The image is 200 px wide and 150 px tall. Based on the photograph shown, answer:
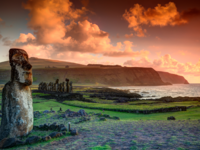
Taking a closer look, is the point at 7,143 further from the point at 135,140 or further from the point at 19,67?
the point at 135,140

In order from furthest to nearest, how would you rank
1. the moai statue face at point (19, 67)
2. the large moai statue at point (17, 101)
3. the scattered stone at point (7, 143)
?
the moai statue face at point (19, 67) < the large moai statue at point (17, 101) < the scattered stone at point (7, 143)

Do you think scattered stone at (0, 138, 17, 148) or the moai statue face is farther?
the moai statue face

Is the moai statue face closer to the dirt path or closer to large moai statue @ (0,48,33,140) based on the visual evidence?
large moai statue @ (0,48,33,140)

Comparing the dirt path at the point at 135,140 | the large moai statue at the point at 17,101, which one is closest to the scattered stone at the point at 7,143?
the large moai statue at the point at 17,101

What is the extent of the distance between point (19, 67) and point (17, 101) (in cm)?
195

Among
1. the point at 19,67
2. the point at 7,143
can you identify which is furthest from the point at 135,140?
the point at 19,67

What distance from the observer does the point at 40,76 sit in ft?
615

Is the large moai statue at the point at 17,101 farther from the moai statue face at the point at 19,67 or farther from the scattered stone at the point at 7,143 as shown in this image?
the scattered stone at the point at 7,143

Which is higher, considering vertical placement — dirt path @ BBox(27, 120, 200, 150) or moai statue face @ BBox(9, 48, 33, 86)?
moai statue face @ BBox(9, 48, 33, 86)

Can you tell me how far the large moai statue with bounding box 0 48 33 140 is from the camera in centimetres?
888

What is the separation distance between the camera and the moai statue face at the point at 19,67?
918 cm

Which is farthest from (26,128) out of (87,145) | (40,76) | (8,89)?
(40,76)

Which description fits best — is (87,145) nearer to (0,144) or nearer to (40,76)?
(0,144)

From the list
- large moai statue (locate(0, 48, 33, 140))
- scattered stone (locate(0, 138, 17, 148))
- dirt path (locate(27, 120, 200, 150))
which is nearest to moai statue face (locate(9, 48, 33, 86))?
large moai statue (locate(0, 48, 33, 140))
